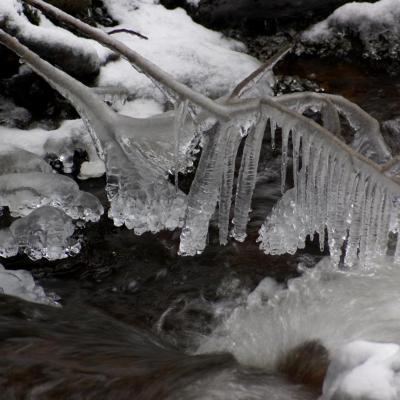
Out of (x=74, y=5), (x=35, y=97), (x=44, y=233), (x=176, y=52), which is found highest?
(x=74, y=5)

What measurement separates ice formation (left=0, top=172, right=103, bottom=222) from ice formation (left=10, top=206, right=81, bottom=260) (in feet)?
0.27

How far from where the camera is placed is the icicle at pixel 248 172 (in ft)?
7.87

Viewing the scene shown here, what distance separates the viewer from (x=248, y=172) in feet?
8.01

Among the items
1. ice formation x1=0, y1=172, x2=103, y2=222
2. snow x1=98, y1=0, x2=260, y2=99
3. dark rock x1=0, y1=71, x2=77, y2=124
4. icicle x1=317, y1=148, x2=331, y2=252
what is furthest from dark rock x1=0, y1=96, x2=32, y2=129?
icicle x1=317, y1=148, x2=331, y2=252

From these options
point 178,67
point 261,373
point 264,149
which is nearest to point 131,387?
point 261,373

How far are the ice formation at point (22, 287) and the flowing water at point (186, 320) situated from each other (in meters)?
0.08

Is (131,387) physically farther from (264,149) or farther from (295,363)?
(264,149)

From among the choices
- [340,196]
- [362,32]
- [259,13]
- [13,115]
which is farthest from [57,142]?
[362,32]

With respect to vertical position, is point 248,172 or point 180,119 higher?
point 180,119

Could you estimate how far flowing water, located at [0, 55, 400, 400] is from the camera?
95.3 inches

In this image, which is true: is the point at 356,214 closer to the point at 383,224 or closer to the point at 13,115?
the point at 383,224

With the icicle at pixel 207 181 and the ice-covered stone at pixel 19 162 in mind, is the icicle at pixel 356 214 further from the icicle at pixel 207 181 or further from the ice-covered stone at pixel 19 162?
the ice-covered stone at pixel 19 162

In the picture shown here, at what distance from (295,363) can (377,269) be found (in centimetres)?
84

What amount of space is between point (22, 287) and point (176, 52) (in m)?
2.76
